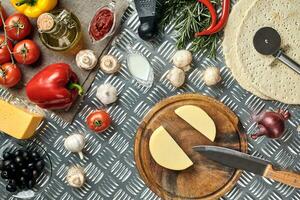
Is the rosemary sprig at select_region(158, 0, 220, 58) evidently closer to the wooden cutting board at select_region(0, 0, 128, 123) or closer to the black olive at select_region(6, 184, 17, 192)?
the wooden cutting board at select_region(0, 0, 128, 123)

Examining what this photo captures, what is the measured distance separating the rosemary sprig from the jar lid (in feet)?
1.40

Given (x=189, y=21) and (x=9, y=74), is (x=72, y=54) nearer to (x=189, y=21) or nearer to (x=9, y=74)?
(x=9, y=74)

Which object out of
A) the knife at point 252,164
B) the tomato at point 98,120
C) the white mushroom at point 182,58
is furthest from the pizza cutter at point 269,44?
the tomato at point 98,120

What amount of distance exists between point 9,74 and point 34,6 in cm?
29

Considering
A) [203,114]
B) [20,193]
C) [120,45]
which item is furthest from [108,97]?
[20,193]

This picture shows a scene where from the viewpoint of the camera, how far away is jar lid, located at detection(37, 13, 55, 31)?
2.35 meters

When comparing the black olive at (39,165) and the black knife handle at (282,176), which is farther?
the black olive at (39,165)

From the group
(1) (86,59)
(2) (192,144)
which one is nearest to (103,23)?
(1) (86,59)

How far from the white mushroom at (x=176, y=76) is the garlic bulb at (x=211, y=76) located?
0.09m

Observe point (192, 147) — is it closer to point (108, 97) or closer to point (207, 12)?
point (108, 97)

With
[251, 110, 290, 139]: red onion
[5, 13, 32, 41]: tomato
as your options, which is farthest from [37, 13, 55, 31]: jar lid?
[251, 110, 290, 139]: red onion

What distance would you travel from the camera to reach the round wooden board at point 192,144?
2.48m

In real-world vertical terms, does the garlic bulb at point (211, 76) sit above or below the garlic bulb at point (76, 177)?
above

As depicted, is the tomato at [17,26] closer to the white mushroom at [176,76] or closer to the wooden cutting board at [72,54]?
the wooden cutting board at [72,54]
